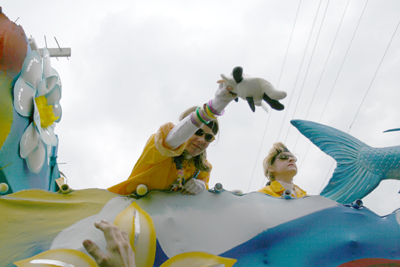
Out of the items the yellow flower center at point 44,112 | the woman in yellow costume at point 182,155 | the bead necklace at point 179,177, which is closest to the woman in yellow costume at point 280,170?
the woman in yellow costume at point 182,155

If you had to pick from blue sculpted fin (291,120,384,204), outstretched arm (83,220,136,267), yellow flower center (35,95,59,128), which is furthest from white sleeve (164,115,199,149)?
yellow flower center (35,95,59,128)

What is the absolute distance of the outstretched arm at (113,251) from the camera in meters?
1.30

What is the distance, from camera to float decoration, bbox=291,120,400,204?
2146 millimetres

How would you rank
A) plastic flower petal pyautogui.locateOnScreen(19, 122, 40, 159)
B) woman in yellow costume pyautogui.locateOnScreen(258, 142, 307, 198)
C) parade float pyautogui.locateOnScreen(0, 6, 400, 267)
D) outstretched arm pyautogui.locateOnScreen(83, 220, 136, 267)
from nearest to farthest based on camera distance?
outstretched arm pyautogui.locateOnScreen(83, 220, 136, 267), parade float pyautogui.locateOnScreen(0, 6, 400, 267), plastic flower petal pyautogui.locateOnScreen(19, 122, 40, 159), woman in yellow costume pyautogui.locateOnScreen(258, 142, 307, 198)

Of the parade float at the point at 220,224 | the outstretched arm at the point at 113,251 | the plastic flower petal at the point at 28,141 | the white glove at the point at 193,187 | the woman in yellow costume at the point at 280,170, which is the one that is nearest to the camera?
the outstretched arm at the point at 113,251

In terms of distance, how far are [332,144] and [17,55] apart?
2432mm

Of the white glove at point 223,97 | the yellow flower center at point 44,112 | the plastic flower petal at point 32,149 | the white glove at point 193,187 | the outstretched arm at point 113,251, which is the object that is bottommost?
the plastic flower petal at point 32,149

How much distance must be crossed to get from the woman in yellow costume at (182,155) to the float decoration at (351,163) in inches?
31.1

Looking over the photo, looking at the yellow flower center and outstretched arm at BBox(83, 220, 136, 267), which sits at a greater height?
outstretched arm at BBox(83, 220, 136, 267)

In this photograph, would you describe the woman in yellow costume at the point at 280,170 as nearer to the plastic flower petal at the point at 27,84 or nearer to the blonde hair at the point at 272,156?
the blonde hair at the point at 272,156

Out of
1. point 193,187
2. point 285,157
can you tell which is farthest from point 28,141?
→ point 285,157

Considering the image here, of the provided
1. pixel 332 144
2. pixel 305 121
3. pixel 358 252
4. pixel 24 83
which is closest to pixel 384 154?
pixel 332 144

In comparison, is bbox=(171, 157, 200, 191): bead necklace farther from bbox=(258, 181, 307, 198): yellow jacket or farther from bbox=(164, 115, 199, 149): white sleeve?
bbox=(258, 181, 307, 198): yellow jacket

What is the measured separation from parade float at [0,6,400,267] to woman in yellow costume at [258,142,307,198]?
1.63ft
